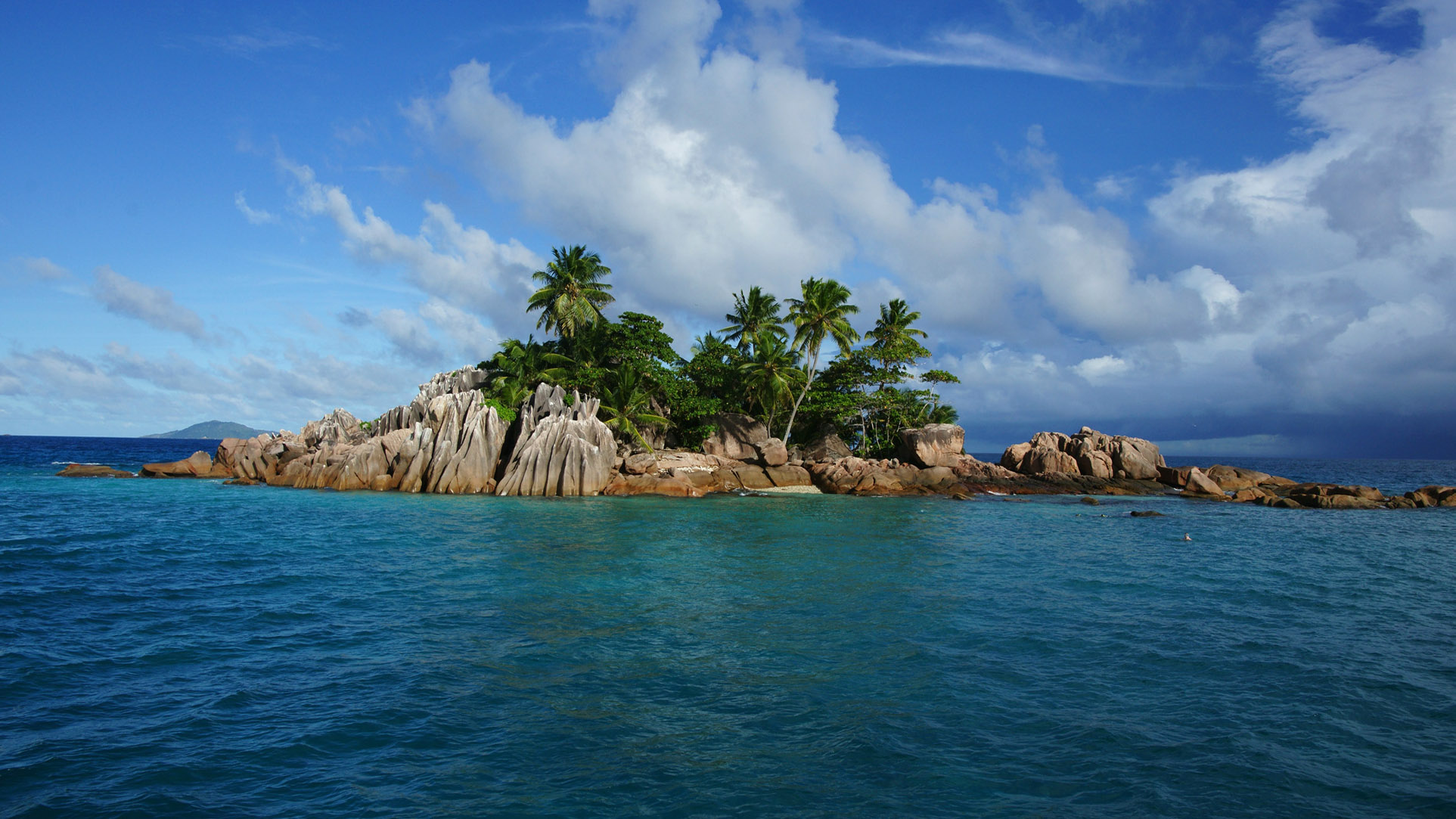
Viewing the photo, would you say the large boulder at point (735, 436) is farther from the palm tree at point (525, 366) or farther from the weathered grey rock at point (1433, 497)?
the weathered grey rock at point (1433, 497)

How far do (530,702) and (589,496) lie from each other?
3135 cm

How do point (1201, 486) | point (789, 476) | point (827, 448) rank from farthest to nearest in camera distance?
point (827, 448)
point (1201, 486)
point (789, 476)

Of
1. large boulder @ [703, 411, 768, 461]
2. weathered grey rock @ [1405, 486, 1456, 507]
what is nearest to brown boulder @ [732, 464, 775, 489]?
large boulder @ [703, 411, 768, 461]

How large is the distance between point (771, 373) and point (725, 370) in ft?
14.6

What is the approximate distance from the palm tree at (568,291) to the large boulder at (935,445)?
25.9 metres

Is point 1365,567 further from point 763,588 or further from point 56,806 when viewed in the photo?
point 56,806

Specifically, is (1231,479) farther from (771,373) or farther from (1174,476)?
(771,373)

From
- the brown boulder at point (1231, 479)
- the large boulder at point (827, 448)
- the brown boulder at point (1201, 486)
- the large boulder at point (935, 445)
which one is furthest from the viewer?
the large boulder at point (827, 448)

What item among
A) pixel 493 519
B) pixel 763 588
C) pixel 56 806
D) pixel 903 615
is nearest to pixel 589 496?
pixel 493 519

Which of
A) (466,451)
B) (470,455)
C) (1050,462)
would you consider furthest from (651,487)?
(1050,462)

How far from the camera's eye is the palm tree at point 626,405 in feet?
159

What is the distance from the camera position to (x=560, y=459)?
41531mm

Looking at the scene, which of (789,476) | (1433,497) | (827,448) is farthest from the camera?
(827,448)

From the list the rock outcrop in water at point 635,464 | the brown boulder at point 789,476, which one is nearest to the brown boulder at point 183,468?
the rock outcrop in water at point 635,464
